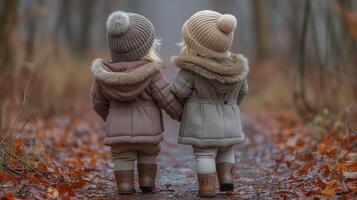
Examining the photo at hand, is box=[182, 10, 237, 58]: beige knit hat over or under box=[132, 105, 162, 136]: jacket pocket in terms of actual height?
over

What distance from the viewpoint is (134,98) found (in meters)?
6.19

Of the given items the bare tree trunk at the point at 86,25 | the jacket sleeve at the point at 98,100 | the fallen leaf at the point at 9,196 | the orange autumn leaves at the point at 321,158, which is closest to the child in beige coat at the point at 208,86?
the jacket sleeve at the point at 98,100

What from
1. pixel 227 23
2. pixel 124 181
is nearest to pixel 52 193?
pixel 124 181

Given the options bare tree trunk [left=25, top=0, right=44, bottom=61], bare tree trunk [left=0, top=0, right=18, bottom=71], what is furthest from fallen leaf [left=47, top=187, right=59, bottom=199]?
bare tree trunk [left=25, top=0, right=44, bottom=61]

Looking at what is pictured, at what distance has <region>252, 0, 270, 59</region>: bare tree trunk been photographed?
21.9 meters

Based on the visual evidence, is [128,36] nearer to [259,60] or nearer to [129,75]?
[129,75]

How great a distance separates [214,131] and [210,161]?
27 centimetres

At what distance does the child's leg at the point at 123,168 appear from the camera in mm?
6223

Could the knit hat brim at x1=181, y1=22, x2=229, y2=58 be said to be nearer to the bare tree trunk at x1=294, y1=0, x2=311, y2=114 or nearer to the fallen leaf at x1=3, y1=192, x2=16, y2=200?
the fallen leaf at x1=3, y1=192, x2=16, y2=200

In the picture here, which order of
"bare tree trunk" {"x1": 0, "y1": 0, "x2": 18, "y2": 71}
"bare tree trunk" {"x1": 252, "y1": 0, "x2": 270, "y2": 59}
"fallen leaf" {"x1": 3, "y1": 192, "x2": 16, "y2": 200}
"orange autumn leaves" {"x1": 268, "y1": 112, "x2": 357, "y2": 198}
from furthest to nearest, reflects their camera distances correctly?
1. "bare tree trunk" {"x1": 252, "y1": 0, "x2": 270, "y2": 59}
2. "bare tree trunk" {"x1": 0, "y1": 0, "x2": 18, "y2": 71}
3. "orange autumn leaves" {"x1": 268, "y1": 112, "x2": 357, "y2": 198}
4. "fallen leaf" {"x1": 3, "y1": 192, "x2": 16, "y2": 200}

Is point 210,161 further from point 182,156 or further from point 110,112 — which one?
point 182,156

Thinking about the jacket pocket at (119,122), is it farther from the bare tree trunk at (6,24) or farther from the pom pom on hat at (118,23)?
the bare tree trunk at (6,24)

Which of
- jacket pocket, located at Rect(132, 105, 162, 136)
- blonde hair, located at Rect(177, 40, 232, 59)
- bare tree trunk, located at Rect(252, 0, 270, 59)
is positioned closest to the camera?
jacket pocket, located at Rect(132, 105, 162, 136)

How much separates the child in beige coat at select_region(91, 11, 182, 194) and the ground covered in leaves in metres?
0.43
